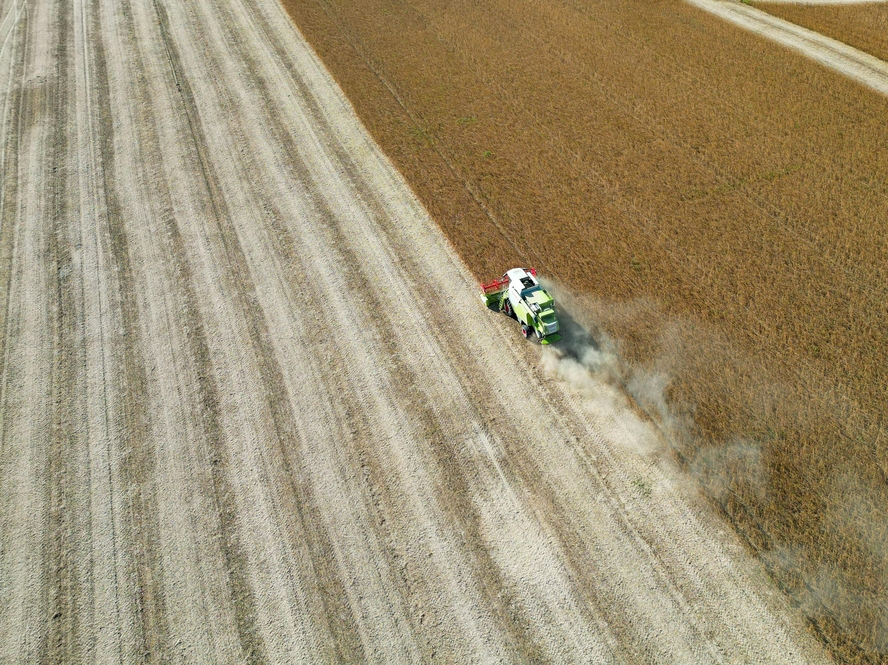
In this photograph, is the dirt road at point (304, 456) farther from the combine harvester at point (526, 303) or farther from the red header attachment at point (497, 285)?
the red header attachment at point (497, 285)

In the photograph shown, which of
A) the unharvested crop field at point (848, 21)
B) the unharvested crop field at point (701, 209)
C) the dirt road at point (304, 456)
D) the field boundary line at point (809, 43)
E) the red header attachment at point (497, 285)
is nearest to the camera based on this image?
the dirt road at point (304, 456)

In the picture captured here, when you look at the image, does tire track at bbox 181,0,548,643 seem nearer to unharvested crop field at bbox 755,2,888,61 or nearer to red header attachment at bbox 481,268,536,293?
red header attachment at bbox 481,268,536,293

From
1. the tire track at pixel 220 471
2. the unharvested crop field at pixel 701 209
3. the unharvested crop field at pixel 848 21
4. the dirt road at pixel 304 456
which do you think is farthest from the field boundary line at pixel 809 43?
the tire track at pixel 220 471

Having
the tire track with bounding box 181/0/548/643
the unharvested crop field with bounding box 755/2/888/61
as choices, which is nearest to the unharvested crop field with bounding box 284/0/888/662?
the tire track with bounding box 181/0/548/643

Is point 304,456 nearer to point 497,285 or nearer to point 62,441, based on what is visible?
point 62,441

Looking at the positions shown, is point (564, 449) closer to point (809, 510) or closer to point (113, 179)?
point (809, 510)

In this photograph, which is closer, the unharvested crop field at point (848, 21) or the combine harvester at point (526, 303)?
the combine harvester at point (526, 303)

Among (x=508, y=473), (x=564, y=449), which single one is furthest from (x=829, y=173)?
(x=508, y=473)
